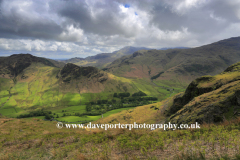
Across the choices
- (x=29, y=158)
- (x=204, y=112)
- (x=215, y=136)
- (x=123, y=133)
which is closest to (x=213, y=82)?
(x=204, y=112)

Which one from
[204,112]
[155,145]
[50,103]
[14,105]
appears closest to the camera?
[155,145]

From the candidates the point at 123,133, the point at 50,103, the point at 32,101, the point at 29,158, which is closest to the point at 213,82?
the point at 123,133

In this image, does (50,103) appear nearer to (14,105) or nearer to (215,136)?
(14,105)

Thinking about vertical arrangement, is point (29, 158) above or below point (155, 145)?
below

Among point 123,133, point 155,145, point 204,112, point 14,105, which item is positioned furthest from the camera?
point 14,105

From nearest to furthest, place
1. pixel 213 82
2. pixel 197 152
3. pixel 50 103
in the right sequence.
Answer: pixel 197 152, pixel 213 82, pixel 50 103

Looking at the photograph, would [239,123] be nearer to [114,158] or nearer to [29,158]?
[114,158]

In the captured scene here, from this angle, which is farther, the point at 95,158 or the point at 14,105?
the point at 14,105

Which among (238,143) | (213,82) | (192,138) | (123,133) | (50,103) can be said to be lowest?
(50,103)

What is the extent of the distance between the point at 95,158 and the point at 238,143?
8.77m

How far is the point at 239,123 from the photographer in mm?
8859

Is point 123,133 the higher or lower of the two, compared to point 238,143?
lower

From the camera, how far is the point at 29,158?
902cm

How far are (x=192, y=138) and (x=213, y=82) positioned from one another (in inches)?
1117
